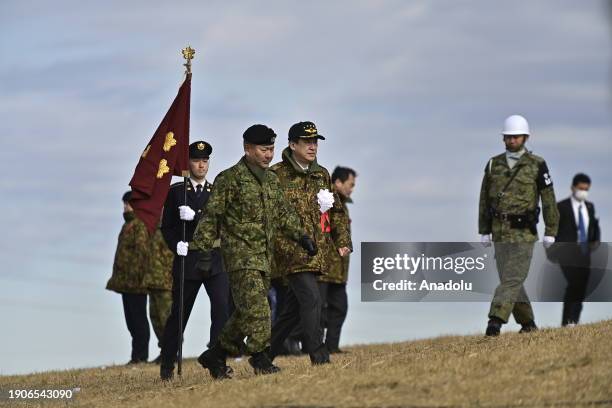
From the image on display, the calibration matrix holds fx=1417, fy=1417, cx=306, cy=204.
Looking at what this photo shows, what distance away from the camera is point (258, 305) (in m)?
13.9

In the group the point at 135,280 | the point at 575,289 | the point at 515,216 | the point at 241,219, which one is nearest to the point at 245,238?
the point at 241,219

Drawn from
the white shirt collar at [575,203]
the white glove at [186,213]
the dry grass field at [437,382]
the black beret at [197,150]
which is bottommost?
the dry grass field at [437,382]

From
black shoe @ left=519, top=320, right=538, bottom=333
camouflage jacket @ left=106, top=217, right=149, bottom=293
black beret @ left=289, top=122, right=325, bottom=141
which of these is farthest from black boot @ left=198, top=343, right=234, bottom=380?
camouflage jacket @ left=106, top=217, right=149, bottom=293

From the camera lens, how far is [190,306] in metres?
15.9

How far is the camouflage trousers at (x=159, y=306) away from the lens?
2216cm

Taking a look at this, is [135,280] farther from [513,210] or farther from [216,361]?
[216,361]

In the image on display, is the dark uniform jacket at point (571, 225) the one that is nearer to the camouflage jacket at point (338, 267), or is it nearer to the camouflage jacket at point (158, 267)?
the camouflage jacket at point (338, 267)

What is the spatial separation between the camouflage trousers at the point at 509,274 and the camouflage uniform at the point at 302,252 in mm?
2377

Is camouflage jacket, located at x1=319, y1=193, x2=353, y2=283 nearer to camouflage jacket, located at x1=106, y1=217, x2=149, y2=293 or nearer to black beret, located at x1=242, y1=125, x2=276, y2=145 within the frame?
camouflage jacket, located at x1=106, y1=217, x2=149, y2=293

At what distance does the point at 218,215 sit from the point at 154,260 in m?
8.12

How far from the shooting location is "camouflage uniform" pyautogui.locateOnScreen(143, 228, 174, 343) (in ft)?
72.0

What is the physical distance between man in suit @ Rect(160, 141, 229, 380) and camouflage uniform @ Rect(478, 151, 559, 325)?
3.32 m

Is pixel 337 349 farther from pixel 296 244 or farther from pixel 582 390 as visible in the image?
pixel 582 390

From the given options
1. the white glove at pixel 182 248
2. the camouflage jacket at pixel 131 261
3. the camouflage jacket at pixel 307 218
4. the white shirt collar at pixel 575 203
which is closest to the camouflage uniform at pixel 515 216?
the camouflage jacket at pixel 307 218
